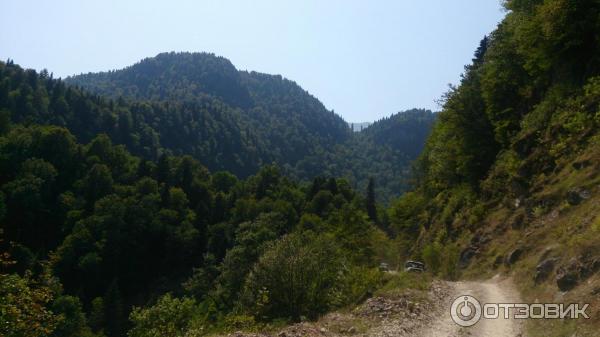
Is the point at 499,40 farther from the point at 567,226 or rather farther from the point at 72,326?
the point at 72,326

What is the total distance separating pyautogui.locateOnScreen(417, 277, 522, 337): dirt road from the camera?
1281cm

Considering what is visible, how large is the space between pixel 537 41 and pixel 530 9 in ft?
18.8

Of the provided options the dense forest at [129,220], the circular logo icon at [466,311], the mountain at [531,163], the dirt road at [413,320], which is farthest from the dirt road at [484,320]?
the dense forest at [129,220]

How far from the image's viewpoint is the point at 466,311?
51.1 ft

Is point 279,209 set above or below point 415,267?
above

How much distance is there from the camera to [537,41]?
25344mm

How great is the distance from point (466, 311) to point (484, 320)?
1.69 m

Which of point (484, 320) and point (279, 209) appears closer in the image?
point (484, 320)

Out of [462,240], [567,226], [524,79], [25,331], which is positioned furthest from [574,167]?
[25,331]

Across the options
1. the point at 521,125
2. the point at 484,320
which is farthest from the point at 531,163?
the point at 484,320

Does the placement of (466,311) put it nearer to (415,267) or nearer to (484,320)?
(484,320)

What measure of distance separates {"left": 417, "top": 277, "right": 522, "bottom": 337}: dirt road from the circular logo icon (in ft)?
0.61

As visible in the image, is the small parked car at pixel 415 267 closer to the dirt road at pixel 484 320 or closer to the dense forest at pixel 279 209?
the dense forest at pixel 279 209

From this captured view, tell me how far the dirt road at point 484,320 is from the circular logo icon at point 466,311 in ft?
0.61
